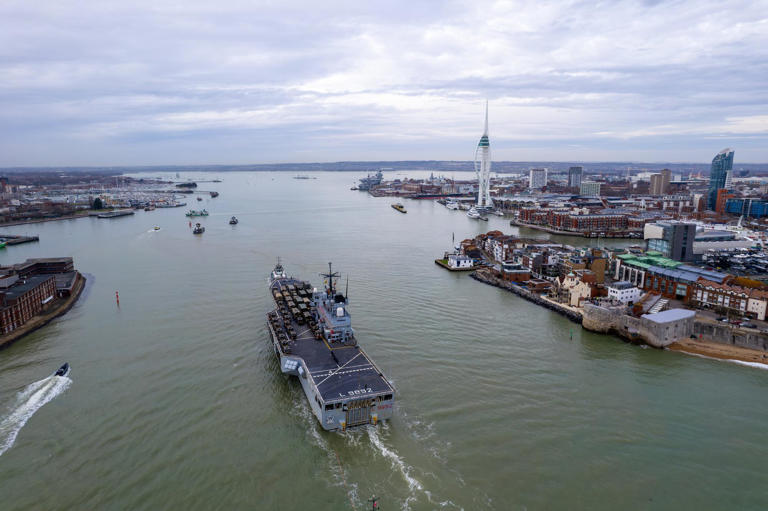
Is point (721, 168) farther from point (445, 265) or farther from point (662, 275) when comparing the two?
point (445, 265)

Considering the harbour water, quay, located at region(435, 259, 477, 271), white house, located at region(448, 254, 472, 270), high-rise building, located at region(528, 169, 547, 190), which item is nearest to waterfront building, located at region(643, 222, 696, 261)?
quay, located at region(435, 259, 477, 271)

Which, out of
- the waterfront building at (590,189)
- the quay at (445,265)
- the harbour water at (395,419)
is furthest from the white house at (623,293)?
the waterfront building at (590,189)

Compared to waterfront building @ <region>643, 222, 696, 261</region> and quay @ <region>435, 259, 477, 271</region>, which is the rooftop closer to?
quay @ <region>435, 259, 477, 271</region>

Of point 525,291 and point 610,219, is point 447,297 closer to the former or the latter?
point 525,291

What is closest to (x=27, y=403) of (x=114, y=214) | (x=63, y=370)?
(x=63, y=370)

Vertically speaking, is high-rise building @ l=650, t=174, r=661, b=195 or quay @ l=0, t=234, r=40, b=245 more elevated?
high-rise building @ l=650, t=174, r=661, b=195

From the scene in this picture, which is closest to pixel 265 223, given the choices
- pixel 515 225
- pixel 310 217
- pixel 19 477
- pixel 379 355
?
pixel 310 217
